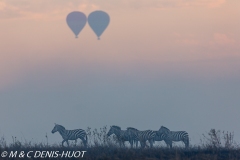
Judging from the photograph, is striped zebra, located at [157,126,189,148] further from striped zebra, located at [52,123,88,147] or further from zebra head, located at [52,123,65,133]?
zebra head, located at [52,123,65,133]

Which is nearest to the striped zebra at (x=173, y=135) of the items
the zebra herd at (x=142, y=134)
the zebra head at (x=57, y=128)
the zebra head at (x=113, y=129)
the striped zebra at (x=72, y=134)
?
the zebra herd at (x=142, y=134)

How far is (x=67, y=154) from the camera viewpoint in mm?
20062

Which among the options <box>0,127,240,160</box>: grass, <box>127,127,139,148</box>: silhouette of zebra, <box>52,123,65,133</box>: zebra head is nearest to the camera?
<box>0,127,240,160</box>: grass

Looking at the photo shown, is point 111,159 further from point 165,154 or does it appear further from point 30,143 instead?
point 30,143

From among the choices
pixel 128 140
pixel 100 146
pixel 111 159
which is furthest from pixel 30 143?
pixel 128 140

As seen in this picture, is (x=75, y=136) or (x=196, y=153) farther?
(x=75, y=136)

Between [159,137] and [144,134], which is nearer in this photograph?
[144,134]

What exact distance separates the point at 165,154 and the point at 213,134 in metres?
2.61

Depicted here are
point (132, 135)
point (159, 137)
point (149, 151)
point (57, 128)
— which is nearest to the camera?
point (149, 151)

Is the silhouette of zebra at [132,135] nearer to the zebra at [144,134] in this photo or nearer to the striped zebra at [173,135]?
the zebra at [144,134]

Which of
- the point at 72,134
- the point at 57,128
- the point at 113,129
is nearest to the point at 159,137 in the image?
the point at 113,129

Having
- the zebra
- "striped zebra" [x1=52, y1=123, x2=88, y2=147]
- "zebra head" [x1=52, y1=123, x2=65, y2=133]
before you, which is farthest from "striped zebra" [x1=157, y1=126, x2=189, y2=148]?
"zebra head" [x1=52, y1=123, x2=65, y2=133]

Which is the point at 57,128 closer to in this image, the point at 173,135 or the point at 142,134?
the point at 142,134

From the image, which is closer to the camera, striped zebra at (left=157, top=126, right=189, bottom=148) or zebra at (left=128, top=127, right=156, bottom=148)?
zebra at (left=128, top=127, right=156, bottom=148)
